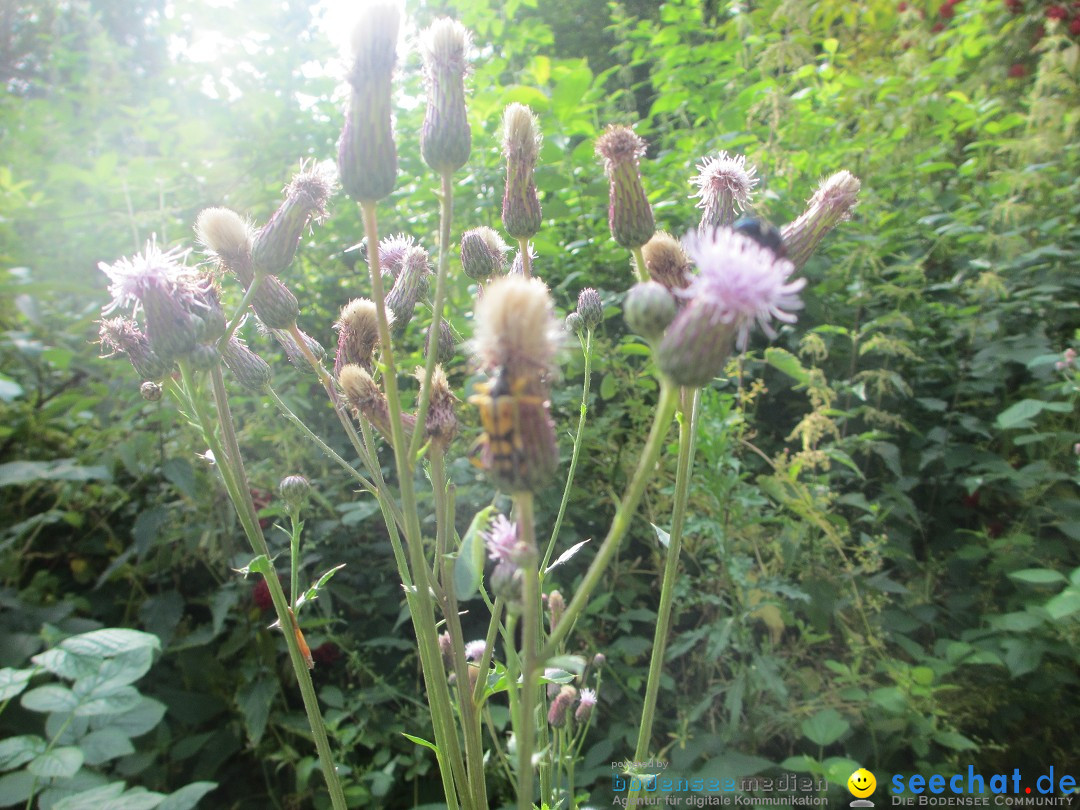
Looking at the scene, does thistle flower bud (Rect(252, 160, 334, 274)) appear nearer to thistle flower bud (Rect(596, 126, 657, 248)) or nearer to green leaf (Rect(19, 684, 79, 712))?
thistle flower bud (Rect(596, 126, 657, 248))

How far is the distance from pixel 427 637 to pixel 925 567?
9.52 feet

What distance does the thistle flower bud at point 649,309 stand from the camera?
0.86 m

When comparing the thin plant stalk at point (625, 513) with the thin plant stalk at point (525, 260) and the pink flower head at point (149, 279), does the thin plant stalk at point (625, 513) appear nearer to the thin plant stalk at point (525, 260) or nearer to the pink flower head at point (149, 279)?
the thin plant stalk at point (525, 260)

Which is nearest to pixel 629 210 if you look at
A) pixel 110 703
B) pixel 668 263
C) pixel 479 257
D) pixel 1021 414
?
pixel 668 263

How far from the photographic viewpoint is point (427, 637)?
1017mm

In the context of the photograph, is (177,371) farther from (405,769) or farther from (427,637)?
(405,769)

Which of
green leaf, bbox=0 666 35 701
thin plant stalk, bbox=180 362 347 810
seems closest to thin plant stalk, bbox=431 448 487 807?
thin plant stalk, bbox=180 362 347 810

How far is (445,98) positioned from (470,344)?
0.58 metres

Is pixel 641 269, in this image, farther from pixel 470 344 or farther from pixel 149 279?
pixel 149 279

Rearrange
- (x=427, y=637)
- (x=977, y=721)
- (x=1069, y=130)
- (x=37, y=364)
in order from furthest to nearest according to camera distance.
Result: (x=1069, y=130)
(x=37, y=364)
(x=977, y=721)
(x=427, y=637)

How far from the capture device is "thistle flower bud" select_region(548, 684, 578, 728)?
151cm

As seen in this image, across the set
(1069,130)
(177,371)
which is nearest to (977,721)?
(177,371)

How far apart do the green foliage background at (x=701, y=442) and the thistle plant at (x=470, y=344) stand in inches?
49.2

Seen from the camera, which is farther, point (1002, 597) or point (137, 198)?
point (137, 198)
